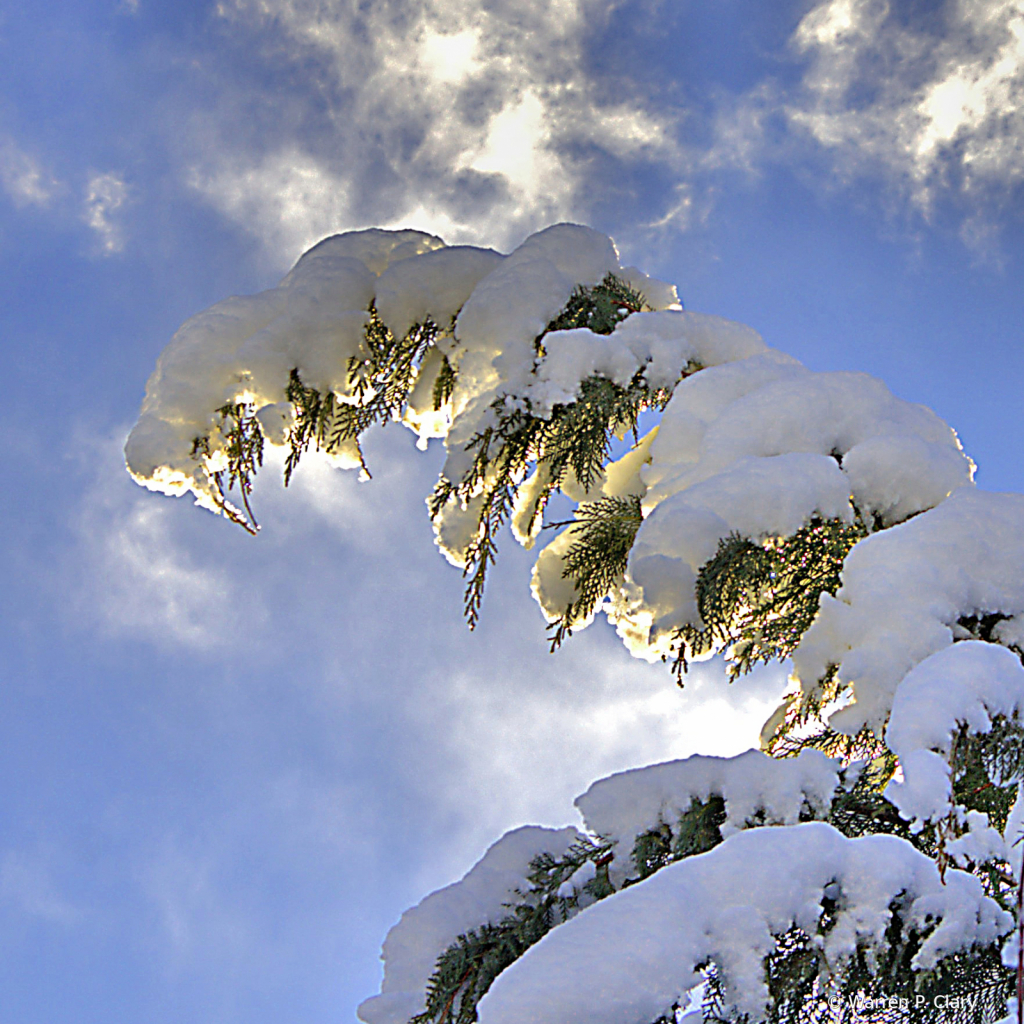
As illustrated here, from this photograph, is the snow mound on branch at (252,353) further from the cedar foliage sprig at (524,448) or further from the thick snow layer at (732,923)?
the thick snow layer at (732,923)

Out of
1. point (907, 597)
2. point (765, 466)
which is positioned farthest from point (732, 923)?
point (765, 466)

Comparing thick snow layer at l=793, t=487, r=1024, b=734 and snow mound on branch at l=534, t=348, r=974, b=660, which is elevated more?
snow mound on branch at l=534, t=348, r=974, b=660

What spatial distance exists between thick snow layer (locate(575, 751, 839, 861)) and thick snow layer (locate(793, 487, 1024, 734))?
5.4 inches

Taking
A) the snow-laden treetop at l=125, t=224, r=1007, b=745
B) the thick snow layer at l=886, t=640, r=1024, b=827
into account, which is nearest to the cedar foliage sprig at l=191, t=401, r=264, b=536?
the snow-laden treetop at l=125, t=224, r=1007, b=745

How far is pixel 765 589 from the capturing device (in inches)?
81.0

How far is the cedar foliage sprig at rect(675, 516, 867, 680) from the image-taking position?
6.06ft

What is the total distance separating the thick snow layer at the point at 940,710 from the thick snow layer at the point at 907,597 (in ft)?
0.59

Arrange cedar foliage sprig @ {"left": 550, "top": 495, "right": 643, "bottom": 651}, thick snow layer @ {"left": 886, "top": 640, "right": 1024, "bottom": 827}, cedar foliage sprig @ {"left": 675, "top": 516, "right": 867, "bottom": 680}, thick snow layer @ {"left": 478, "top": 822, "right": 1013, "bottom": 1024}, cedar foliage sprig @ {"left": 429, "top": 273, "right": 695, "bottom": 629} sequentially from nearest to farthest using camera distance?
thick snow layer @ {"left": 478, "top": 822, "right": 1013, "bottom": 1024} → thick snow layer @ {"left": 886, "top": 640, "right": 1024, "bottom": 827} → cedar foliage sprig @ {"left": 675, "top": 516, "right": 867, "bottom": 680} → cedar foliage sprig @ {"left": 429, "top": 273, "right": 695, "bottom": 629} → cedar foliage sprig @ {"left": 550, "top": 495, "right": 643, "bottom": 651}

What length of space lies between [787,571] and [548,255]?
1414 mm

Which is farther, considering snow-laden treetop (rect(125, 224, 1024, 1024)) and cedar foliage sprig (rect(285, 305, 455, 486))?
cedar foliage sprig (rect(285, 305, 455, 486))

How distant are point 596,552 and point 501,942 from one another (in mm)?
1310

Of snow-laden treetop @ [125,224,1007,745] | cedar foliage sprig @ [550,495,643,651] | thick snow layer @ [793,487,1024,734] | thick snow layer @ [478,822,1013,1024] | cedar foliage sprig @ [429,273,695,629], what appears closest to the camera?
thick snow layer @ [478,822,1013,1024]

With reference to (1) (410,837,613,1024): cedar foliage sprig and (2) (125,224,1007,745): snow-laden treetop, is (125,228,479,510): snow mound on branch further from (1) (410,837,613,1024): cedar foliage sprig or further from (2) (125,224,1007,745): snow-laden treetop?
(1) (410,837,613,1024): cedar foliage sprig

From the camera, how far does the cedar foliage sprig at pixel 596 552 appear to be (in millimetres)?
2676
